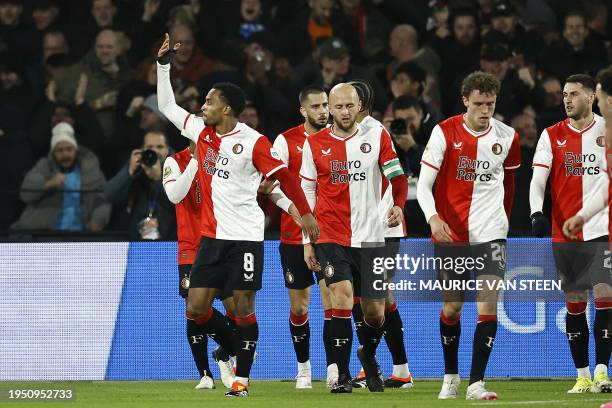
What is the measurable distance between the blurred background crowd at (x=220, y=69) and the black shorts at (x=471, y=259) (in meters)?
3.43

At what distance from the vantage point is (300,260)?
1246 centimetres

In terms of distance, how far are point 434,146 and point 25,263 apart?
4.63 metres

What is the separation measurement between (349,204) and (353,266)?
491 millimetres

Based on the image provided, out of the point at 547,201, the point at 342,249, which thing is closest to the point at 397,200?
the point at 342,249

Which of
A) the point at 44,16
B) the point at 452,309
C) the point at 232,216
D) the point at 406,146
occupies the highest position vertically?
the point at 44,16

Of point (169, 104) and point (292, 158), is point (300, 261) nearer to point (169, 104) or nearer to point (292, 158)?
point (292, 158)

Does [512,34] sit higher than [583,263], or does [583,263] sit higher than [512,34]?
[512,34]

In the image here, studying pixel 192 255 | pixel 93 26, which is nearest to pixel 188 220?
pixel 192 255

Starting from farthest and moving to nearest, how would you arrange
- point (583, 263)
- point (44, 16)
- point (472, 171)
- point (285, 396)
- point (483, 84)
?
point (44, 16), point (583, 263), point (285, 396), point (472, 171), point (483, 84)

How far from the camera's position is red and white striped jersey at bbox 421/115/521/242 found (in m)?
10.8

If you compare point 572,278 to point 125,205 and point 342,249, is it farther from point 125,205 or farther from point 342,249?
point 125,205

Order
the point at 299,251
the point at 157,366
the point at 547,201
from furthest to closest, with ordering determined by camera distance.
→ the point at 547,201 < the point at 157,366 < the point at 299,251

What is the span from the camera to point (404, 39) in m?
17.0

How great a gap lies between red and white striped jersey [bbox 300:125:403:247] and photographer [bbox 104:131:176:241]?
2.79m
